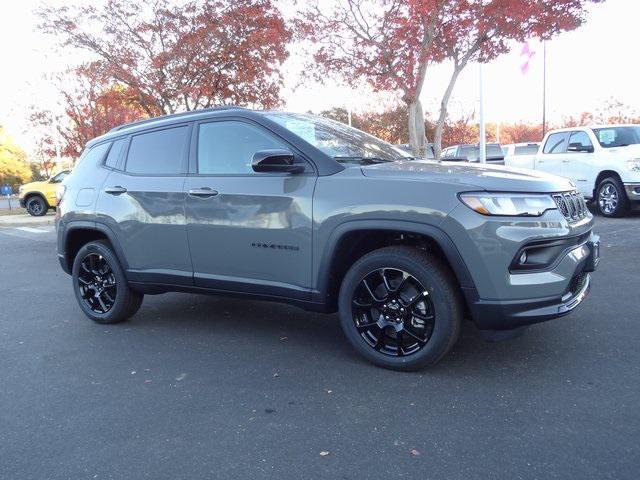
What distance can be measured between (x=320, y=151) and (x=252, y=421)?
1.86m

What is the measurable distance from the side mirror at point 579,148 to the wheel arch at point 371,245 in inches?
356

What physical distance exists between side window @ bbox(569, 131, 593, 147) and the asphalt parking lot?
728cm

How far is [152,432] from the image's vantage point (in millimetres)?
3023

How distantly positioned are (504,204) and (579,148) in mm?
9390

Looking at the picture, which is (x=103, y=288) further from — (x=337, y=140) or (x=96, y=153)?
(x=337, y=140)

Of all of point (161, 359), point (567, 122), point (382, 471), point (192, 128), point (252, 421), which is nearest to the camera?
point (382, 471)

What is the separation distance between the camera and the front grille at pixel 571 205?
11.2ft

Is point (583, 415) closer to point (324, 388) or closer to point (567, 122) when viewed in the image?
point (324, 388)

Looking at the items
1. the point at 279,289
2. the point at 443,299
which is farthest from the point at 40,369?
the point at 443,299

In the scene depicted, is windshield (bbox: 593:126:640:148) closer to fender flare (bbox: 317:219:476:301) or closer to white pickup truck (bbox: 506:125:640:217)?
white pickup truck (bbox: 506:125:640:217)

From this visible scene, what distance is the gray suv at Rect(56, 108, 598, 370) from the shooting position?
326cm

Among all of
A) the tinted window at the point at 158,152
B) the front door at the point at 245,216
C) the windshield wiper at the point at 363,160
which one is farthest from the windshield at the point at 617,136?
the tinted window at the point at 158,152

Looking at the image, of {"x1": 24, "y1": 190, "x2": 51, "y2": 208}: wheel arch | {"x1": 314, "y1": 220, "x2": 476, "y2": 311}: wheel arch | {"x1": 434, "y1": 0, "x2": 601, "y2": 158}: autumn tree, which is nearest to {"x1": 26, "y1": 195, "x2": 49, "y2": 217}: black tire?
{"x1": 24, "y1": 190, "x2": 51, "y2": 208}: wheel arch

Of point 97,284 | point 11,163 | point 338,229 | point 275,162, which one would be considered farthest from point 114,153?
point 11,163
